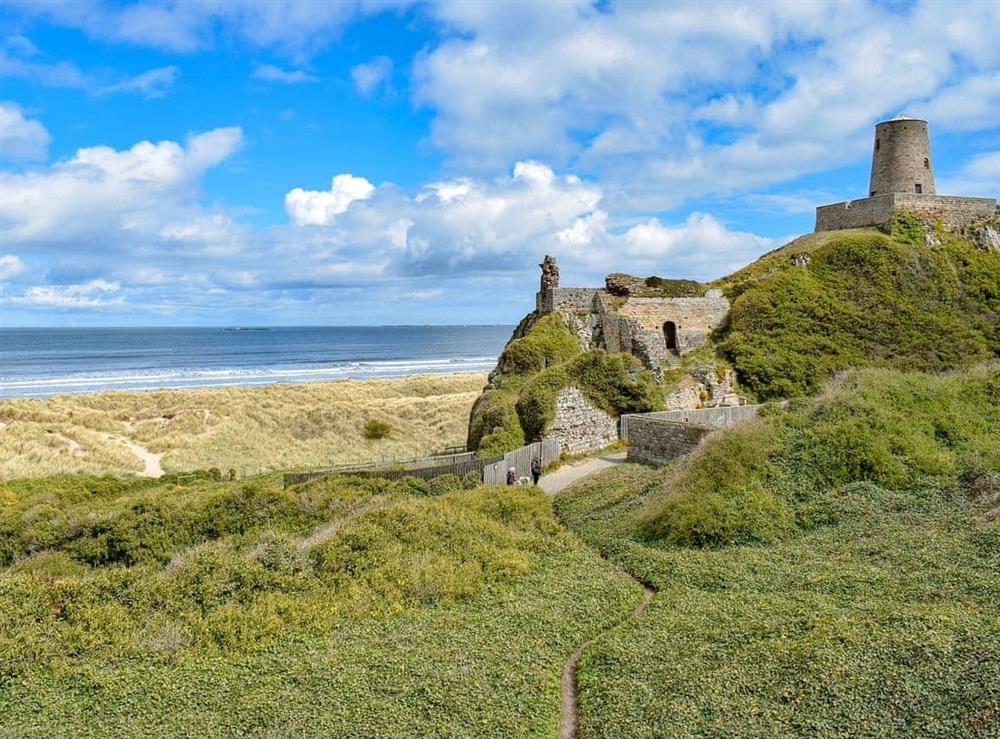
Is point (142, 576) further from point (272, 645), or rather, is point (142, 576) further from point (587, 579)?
point (587, 579)

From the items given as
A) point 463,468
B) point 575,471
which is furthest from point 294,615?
point 575,471

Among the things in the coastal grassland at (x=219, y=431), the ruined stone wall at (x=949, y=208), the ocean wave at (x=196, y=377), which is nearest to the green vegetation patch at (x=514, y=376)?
the coastal grassland at (x=219, y=431)

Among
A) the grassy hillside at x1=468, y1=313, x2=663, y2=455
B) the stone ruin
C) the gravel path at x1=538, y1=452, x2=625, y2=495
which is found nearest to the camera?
the gravel path at x1=538, y1=452, x2=625, y2=495

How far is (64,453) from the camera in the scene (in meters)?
34.0

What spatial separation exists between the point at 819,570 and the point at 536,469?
1097cm

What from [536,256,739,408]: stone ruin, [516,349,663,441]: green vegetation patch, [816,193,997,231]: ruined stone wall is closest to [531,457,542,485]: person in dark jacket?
[516,349,663,441]: green vegetation patch

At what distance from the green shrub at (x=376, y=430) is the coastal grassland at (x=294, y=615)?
2502cm

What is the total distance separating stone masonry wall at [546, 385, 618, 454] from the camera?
77.6 feet

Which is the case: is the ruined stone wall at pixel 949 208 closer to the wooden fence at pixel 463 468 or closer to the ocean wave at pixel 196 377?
the wooden fence at pixel 463 468

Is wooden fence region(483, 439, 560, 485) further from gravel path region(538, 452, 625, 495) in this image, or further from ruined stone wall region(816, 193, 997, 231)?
ruined stone wall region(816, 193, 997, 231)

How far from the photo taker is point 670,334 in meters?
30.5

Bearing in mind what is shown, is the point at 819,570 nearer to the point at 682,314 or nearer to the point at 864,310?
the point at 682,314

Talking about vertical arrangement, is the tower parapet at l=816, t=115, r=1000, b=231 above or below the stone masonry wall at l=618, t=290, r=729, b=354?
above

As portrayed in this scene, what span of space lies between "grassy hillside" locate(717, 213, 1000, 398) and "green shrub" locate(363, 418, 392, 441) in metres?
20.5
